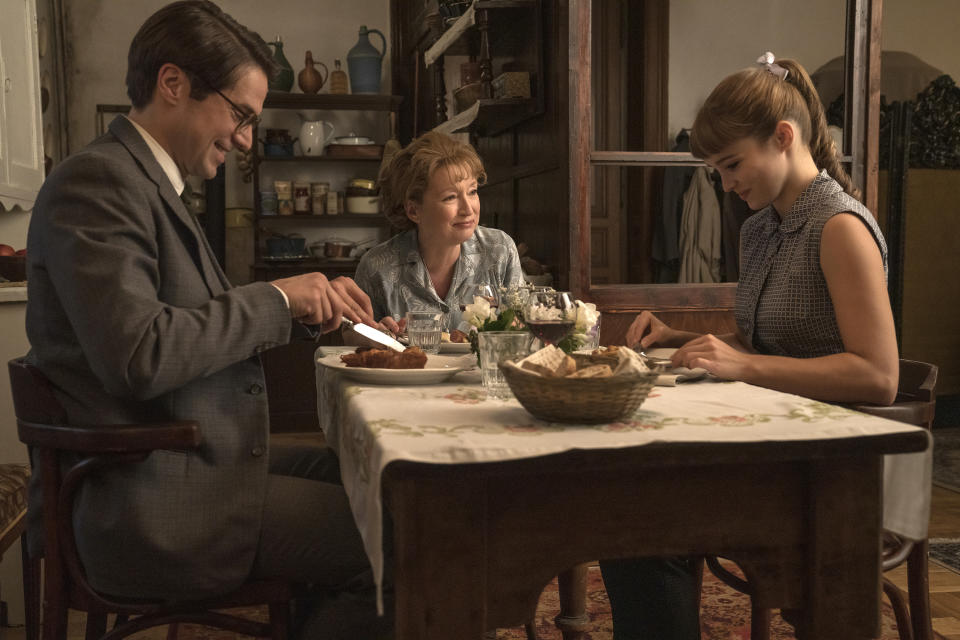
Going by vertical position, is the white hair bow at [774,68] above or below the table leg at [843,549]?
above

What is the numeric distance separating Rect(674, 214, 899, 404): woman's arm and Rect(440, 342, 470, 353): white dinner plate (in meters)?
0.61

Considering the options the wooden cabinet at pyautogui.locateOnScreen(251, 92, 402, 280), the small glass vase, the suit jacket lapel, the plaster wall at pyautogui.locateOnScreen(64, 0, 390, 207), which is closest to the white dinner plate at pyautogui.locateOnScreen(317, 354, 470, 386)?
the small glass vase

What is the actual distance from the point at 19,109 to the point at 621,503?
11.2 feet

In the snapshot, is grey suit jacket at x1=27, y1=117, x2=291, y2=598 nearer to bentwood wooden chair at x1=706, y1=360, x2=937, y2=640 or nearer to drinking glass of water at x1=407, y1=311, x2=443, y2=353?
drinking glass of water at x1=407, y1=311, x2=443, y2=353

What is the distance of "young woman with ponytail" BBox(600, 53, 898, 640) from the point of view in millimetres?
1620

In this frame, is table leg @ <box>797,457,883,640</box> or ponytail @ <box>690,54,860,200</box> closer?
table leg @ <box>797,457,883,640</box>

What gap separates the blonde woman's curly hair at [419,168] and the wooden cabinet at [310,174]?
2.92 metres

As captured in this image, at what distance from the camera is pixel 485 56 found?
3.88 m

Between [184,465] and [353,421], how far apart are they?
0.29 meters

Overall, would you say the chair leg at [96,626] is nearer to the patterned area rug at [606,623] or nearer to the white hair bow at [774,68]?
the patterned area rug at [606,623]

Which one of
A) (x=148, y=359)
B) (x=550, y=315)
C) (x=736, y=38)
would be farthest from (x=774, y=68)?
(x=736, y=38)

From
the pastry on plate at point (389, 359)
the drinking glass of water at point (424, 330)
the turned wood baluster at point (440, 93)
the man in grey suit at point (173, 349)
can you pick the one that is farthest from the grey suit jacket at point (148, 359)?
the turned wood baluster at point (440, 93)

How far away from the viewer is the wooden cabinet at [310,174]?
5.73 metres

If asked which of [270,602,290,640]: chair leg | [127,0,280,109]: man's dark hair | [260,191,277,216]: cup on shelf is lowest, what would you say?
[270,602,290,640]: chair leg
